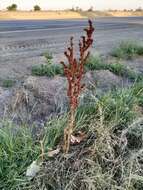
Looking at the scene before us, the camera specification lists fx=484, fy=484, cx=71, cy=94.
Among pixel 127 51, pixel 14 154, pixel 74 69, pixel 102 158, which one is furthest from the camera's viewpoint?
pixel 127 51

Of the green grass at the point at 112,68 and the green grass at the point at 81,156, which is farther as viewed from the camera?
the green grass at the point at 112,68

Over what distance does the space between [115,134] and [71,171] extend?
2.40 feet

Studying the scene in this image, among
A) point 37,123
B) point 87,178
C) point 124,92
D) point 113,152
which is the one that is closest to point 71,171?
point 87,178

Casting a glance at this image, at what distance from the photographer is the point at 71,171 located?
4137 mm

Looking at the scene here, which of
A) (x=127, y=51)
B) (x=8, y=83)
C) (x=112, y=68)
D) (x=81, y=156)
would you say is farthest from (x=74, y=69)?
(x=127, y=51)

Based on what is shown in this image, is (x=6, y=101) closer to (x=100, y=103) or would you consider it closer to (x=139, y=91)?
(x=100, y=103)

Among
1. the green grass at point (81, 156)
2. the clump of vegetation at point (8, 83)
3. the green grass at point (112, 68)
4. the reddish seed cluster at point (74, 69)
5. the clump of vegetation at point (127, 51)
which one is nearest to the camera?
the reddish seed cluster at point (74, 69)

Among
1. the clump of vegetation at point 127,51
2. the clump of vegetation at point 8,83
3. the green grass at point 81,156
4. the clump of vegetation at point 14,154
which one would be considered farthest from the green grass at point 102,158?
the clump of vegetation at point 127,51

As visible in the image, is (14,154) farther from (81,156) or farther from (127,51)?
(127,51)

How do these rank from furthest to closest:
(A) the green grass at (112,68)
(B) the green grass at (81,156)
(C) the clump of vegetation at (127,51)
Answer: (C) the clump of vegetation at (127,51) < (A) the green grass at (112,68) < (B) the green grass at (81,156)

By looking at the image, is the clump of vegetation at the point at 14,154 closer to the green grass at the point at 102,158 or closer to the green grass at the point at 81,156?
the green grass at the point at 81,156

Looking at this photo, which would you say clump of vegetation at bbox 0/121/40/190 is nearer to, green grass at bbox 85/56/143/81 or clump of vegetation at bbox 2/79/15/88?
clump of vegetation at bbox 2/79/15/88

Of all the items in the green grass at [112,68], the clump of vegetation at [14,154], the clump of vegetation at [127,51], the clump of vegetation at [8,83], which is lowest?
the clump of vegetation at [127,51]

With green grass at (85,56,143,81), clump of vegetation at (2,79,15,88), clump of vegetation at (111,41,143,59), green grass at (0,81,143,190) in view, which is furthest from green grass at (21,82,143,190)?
clump of vegetation at (111,41,143,59)
